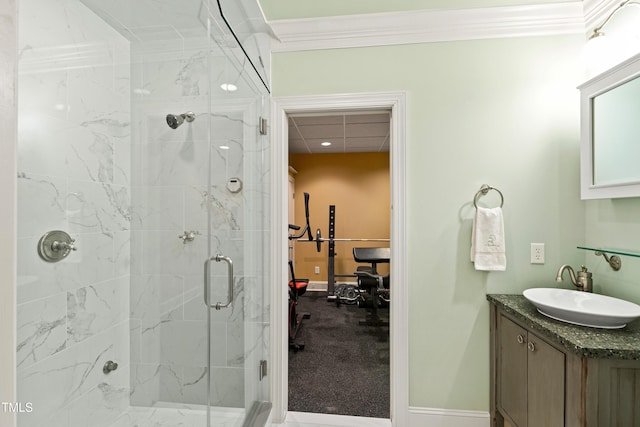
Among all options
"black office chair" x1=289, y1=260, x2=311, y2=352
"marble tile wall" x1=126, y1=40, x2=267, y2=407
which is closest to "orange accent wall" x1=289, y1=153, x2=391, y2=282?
"black office chair" x1=289, y1=260, x2=311, y2=352

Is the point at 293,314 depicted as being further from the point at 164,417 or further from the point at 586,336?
the point at 586,336

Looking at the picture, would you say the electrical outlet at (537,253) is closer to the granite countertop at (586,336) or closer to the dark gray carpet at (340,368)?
the granite countertop at (586,336)

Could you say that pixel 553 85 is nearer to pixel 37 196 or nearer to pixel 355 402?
pixel 355 402

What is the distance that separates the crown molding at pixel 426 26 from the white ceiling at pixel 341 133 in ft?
3.36

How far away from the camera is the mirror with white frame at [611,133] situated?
52.8 inches

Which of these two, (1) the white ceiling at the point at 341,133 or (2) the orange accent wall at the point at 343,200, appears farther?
(2) the orange accent wall at the point at 343,200

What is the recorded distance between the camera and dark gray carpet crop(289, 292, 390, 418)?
204cm

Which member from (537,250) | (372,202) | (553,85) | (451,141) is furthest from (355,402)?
(372,202)

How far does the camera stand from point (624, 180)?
139cm

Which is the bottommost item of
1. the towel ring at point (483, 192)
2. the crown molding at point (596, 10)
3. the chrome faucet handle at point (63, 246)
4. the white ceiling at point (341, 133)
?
the chrome faucet handle at point (63, 246)

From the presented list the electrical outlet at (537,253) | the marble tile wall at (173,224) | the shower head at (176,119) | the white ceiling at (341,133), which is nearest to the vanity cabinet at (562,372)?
the electrical outlet at (537,253)

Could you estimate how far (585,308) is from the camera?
58.3 inches

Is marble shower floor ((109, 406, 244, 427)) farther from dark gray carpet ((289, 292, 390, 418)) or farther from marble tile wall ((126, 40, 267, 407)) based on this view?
dark gray carpet ((289, 292, 390, 418))

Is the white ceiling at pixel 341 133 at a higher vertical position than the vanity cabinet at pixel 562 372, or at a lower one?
higher
